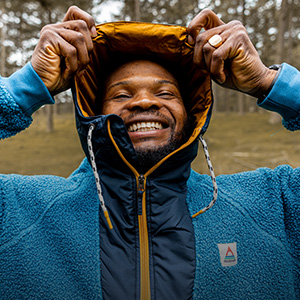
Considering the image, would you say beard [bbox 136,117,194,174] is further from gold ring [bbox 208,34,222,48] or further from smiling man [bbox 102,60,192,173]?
gold ring [bbox 208,34,222,48]

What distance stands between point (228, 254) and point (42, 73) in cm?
162

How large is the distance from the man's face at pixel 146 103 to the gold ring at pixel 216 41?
1.76ft

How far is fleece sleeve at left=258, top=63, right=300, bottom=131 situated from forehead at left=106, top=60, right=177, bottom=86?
82 cm

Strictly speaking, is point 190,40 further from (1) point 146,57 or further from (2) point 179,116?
(2) point 179,116

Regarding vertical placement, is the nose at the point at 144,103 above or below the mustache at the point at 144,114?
above

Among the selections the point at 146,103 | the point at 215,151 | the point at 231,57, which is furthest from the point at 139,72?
the point at 215,151

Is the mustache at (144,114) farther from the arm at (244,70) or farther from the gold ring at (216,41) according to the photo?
the gold ring at (216,41)

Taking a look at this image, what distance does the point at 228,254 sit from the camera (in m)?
1.67

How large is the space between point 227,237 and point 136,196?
638 millimetres

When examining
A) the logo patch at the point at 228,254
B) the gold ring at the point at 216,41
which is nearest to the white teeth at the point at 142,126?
the gold ring at the point at 216,41

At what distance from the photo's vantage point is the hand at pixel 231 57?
1711 mm

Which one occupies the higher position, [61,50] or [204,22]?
[204,22]

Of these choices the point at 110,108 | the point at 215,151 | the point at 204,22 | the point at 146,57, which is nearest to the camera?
the point at 204,22

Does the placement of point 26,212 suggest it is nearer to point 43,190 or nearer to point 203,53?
point 43,190
